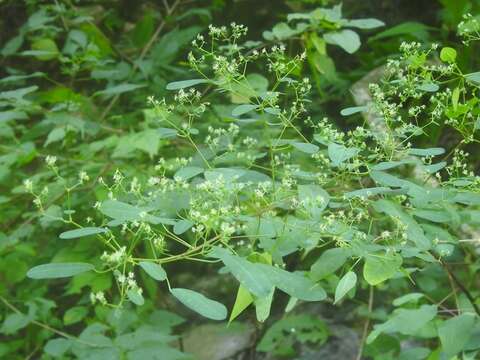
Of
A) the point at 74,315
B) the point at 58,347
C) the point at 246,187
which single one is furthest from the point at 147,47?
the point at 246,187

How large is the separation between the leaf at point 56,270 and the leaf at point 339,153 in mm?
327

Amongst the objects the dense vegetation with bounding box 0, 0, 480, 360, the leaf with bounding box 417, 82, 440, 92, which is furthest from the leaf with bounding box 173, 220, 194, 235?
the leaf with bounding box 417, 82, 440, 92

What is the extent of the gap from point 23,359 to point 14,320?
0.34m

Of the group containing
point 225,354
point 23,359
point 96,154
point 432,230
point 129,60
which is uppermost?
point 432,230

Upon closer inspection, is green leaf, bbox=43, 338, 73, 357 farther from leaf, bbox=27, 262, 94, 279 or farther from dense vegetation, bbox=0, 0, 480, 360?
leaf, bbox=27, 262, 94, 279

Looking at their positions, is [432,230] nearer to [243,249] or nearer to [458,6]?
[243,249]

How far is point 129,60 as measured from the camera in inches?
88.5

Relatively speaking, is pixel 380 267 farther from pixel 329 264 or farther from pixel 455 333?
pixel 455 333

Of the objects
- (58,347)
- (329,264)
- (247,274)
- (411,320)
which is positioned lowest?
(58,347)

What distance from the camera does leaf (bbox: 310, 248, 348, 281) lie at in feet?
2.88

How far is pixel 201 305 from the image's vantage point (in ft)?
2.39

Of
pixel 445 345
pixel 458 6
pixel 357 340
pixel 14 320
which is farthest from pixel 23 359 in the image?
pixel 458 6

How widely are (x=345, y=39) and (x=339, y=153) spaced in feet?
2.87

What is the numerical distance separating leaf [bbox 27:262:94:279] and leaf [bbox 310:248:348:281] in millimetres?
301
